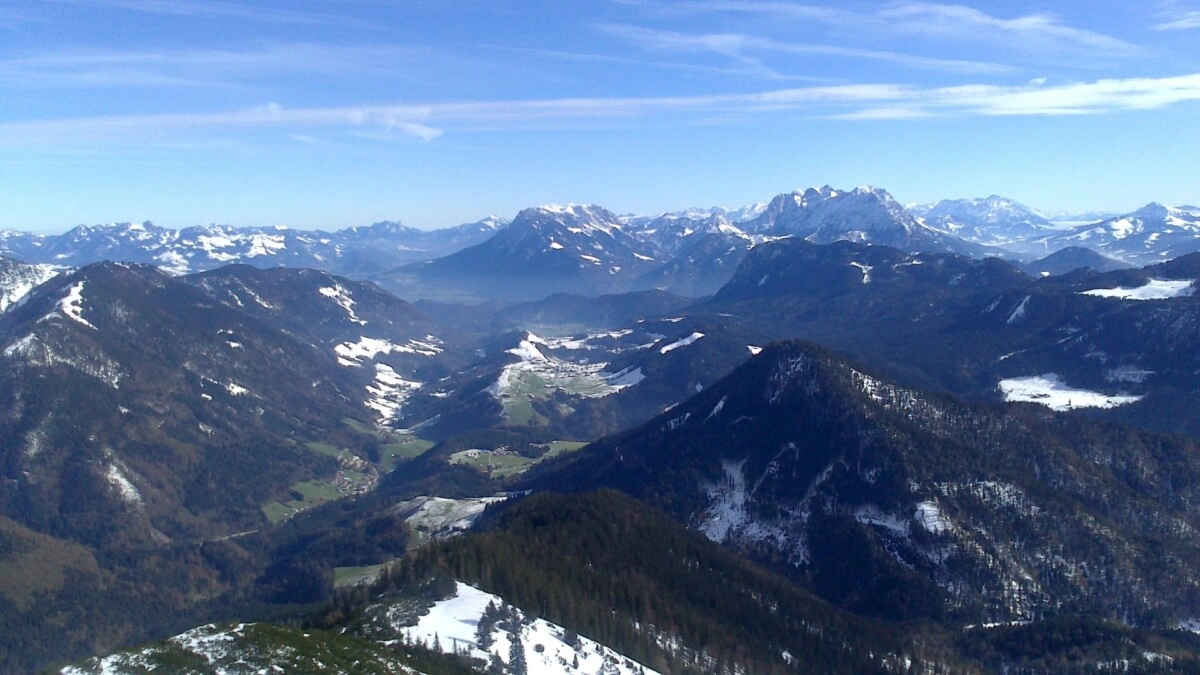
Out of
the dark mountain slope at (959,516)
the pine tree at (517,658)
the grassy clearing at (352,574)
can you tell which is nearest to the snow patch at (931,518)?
the dark mountain slope at (959,516)

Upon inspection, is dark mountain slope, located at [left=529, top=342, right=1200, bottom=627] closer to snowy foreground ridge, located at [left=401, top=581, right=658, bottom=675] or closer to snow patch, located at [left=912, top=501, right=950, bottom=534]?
snow patch, located at [left=912, top=501, right=950, bottom=534]

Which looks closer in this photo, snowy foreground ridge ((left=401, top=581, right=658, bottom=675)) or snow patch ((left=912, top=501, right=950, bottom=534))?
snowy foreground ridge ((left=401, top=581, right=658, bottom=675))

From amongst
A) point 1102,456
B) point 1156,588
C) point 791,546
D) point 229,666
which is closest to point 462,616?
point 229,666

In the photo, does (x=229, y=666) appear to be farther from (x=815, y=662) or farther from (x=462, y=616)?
(x=815, y=662)

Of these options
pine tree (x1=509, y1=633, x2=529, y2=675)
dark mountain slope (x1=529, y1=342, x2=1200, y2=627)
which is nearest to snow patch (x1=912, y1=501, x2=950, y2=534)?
dark mountain slope (x1=529, y1=342, x2=1200, y2=627)

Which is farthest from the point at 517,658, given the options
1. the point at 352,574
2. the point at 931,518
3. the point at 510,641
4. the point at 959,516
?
the point at 959,516

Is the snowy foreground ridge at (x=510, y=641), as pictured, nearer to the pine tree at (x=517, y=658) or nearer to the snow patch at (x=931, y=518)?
the pine tree at (x=517, y=658)

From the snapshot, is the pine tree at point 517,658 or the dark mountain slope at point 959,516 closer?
the pine tree at point 517,658

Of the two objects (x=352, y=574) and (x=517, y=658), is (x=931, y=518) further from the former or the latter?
(x=352, y=574)
